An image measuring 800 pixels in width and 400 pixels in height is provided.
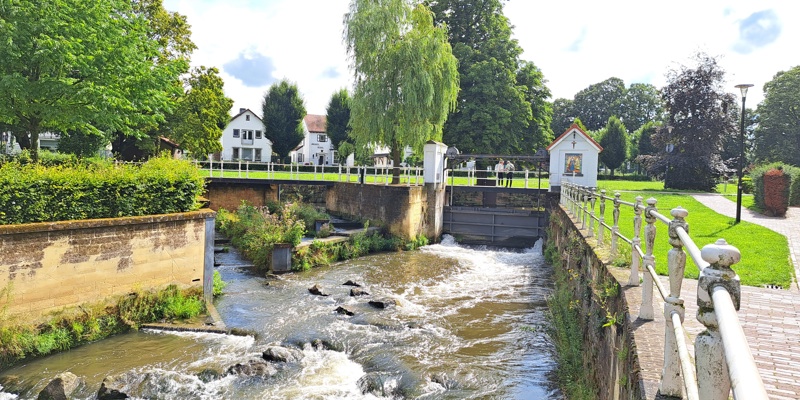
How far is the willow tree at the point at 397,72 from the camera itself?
2288cm

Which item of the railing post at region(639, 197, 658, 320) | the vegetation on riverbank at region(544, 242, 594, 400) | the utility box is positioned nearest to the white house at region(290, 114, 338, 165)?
the utility box

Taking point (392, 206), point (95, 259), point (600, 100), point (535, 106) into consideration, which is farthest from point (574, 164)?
point (600, 100)

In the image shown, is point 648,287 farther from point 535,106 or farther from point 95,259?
point 535,106

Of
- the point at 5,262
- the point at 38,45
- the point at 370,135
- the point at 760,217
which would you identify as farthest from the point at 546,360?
the point at 370,135

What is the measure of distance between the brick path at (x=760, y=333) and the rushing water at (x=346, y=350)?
2559 mm

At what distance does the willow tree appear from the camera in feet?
75.0

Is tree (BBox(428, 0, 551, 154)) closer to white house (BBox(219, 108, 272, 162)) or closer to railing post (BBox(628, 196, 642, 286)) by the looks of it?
railing post (BBox(628, 196, 642, 286))

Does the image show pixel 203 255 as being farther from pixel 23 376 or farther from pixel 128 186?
pixel 23 376

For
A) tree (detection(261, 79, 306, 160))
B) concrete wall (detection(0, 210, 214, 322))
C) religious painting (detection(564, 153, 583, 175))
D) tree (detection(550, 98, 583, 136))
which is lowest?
concrete wall (detection(0, 210, 214, 322))

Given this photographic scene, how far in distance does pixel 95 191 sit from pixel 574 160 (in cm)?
1955

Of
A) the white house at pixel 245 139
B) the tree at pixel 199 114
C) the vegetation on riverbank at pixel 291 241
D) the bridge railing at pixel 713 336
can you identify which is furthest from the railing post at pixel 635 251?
the white house at pixel 245 139

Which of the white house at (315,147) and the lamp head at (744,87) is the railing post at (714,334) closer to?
the lamp head at (744,87)

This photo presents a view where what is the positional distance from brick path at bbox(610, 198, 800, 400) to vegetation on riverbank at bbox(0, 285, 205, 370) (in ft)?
26.7

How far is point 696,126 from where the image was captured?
3158 centimetres
